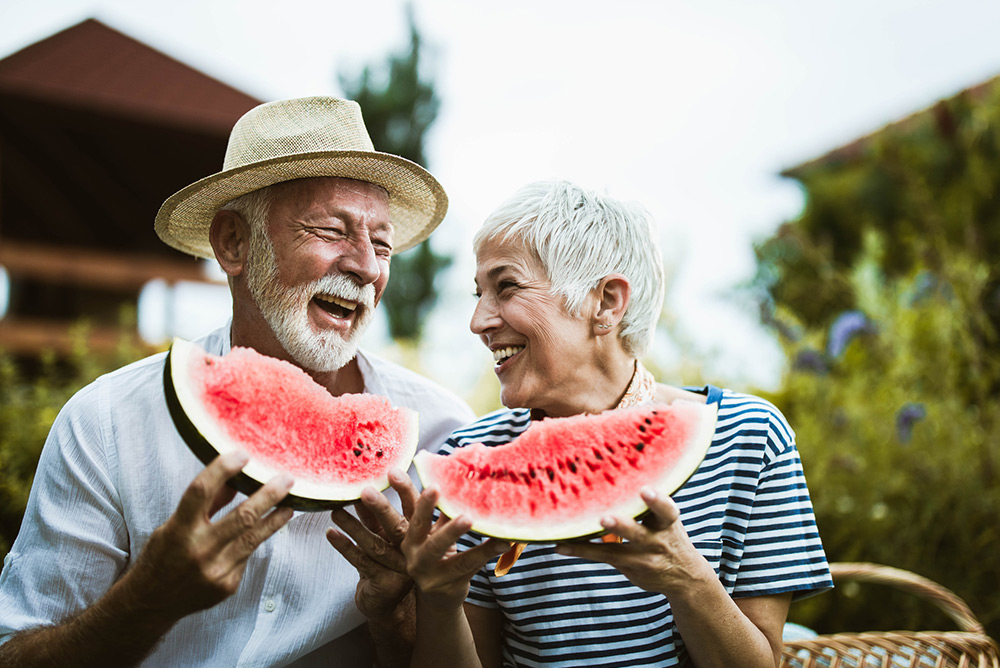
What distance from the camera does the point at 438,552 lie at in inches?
67.5

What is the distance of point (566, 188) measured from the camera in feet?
8.21

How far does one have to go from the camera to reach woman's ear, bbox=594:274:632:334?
2447 millimetres

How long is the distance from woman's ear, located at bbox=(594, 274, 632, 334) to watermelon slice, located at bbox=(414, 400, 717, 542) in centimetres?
41

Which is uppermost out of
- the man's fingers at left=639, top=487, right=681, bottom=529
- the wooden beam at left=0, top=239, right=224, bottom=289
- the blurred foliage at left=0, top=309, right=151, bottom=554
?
the man's fingers at left=639, top=487, right=681, bottom=529

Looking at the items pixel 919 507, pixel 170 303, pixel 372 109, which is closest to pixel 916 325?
pixel 919 507

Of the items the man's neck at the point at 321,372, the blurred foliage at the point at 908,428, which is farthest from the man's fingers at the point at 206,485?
the blurred foliage at the point at 908,428

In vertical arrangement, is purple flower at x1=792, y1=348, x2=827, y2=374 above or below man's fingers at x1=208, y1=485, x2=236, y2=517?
above

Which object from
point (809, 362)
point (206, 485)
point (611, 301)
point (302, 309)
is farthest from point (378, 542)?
point (809, 362)

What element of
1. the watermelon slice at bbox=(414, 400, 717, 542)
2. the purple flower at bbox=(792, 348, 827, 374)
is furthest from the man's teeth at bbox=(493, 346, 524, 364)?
the purple flower at bbox=(792, 348, 827, 374)

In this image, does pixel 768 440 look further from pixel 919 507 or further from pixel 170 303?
pixel 170 303

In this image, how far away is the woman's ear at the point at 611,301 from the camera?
8.03 feet

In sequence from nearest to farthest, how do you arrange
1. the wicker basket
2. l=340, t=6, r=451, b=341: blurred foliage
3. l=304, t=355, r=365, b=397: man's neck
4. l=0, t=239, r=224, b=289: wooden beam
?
the wicker basket
l=304, t=355, r=365, b=397: man's neck
l=0, t=239, r=224, b=289: wooden beam
l=340, t=6, r=451, b=341: blurred foliage

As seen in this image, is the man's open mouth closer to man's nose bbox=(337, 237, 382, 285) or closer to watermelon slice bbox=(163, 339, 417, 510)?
man's nose bbox=(337, 237, 382, 285)

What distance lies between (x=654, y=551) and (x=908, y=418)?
3.20m
